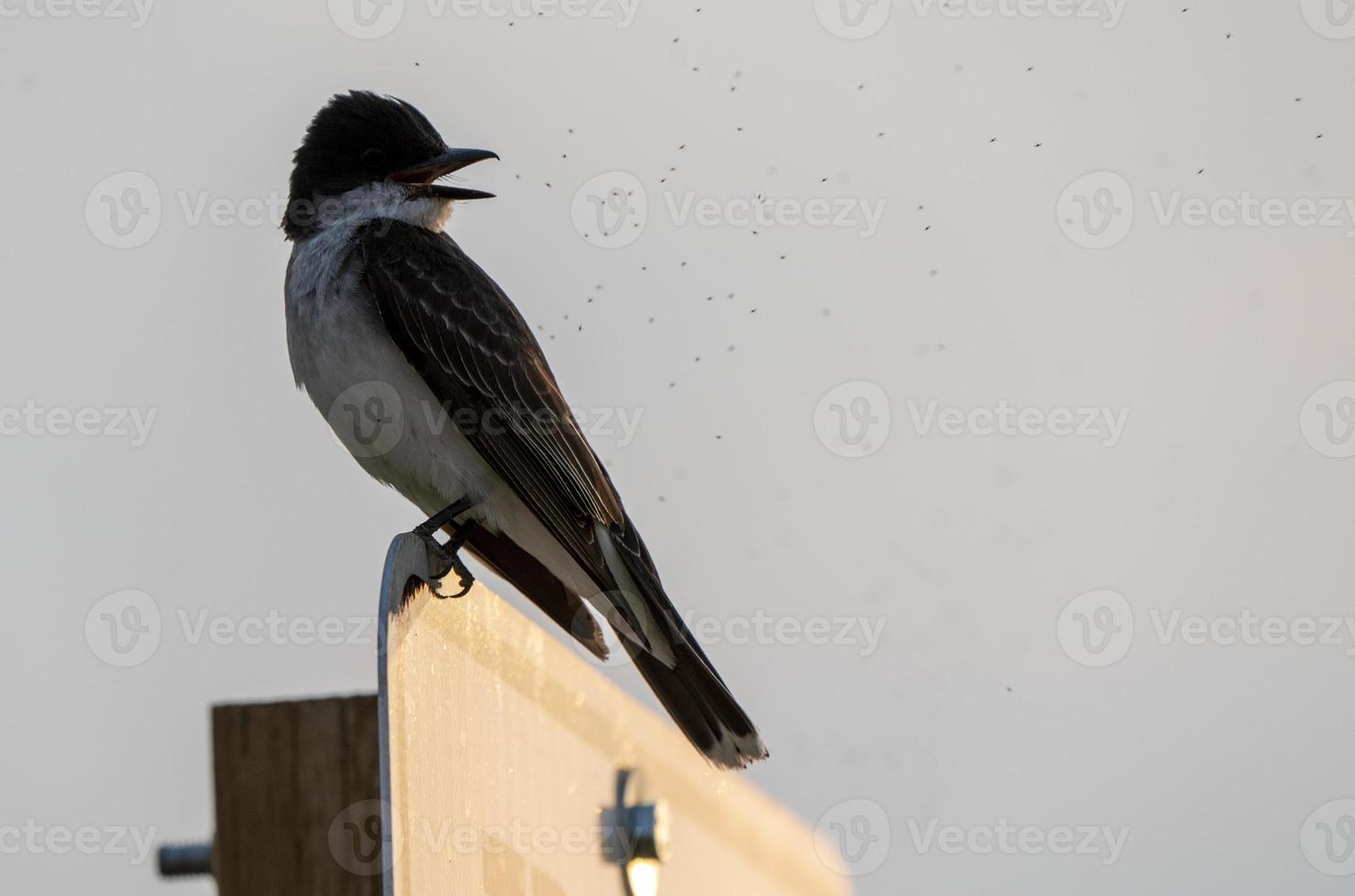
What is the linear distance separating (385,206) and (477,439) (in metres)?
1.34

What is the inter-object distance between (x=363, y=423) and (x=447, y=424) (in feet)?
0.99

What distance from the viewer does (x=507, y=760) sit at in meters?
3.84

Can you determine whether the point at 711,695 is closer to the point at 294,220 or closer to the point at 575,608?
the point at 575,608

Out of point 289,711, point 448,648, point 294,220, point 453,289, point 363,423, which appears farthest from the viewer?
point 294,220

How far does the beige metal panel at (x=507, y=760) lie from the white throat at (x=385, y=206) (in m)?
2.45

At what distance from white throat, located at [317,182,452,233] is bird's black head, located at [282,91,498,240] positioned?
10 mm

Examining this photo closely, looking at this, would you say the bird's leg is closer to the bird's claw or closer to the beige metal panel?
the bird's claw

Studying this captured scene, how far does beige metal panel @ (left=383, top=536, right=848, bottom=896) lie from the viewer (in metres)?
3.06

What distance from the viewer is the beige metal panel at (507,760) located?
3.06m

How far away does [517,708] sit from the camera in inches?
158

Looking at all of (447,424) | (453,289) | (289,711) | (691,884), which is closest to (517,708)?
(289,711)

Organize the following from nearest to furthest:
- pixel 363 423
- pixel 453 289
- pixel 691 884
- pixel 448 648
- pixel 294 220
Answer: pixel 448 648 → pixel 691 884 → pixel 363 423 → pixel 453 289 → pixel 294 220

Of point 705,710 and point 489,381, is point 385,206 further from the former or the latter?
point 705,710

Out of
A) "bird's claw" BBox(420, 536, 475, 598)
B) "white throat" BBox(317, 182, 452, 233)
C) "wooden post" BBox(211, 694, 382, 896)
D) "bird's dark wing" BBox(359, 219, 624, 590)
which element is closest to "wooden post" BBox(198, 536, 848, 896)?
"wooden post" BBox(211, 694, 382, 896)
